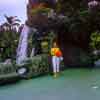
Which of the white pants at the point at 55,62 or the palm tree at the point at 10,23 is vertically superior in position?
the palm tree at the point at 10,23

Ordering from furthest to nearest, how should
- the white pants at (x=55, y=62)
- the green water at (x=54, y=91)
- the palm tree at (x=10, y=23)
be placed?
1. the palm tree at (x=10, y=23)
2. the white pants at (x=55, y=62)
3. the green water at (x=54, y=91)

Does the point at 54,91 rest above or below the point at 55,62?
below

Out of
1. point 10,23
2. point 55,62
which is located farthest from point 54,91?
point 10,23

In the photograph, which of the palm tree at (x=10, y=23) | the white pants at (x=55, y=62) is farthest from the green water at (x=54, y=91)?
the palm tree at (x=10, y=23)

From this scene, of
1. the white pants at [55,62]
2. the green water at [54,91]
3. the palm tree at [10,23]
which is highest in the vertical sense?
the palm tree at [10,23]

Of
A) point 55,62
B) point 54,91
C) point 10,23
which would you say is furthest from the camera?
point 10,23

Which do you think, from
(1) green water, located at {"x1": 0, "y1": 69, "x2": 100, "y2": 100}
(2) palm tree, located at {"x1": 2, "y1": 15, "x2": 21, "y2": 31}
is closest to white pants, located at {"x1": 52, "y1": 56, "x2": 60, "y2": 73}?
(1) green water, located at {"x1": 0, "y1": 69, "x2": 100, "y2": 100}

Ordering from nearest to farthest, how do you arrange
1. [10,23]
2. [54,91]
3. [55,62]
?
1. [54,91]
2. [55,62]
3. [10,23]

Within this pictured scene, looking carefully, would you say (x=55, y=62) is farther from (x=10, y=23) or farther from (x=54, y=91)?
(x=10, y=23)

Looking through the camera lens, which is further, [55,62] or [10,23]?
[10,23]

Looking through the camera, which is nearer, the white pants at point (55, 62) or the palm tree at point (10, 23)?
the white pants at point (55, 62)

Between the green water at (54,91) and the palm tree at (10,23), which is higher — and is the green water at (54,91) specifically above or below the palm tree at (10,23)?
below

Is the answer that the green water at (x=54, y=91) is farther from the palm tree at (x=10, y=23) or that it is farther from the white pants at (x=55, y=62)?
the palm tree at (x=10, y=23)

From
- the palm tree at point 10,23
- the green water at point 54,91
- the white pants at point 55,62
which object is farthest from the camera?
the palm tree at point 10,23
